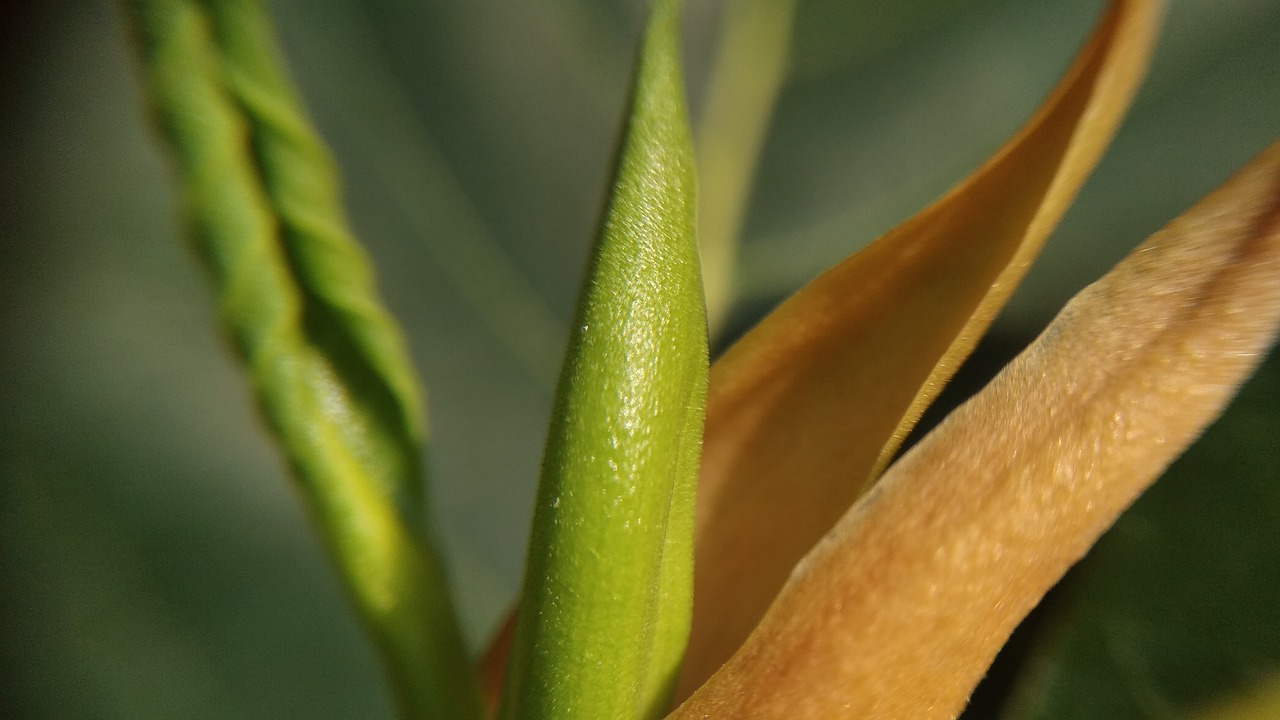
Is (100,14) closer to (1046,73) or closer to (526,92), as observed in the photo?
(526,92)

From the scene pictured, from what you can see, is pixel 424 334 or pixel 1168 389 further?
pixel 424 334

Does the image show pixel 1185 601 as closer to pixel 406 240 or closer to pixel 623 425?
pixel 623 425

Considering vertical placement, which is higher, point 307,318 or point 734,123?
point 307,318

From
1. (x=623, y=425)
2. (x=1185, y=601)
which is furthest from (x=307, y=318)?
(x=1185, y=601)

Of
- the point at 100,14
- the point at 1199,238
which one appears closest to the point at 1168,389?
the point at 1199,238

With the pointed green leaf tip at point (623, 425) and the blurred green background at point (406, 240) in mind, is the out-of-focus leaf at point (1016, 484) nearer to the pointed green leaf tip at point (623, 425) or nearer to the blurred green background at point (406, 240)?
the pointed green leaf tip at point (623, 425)

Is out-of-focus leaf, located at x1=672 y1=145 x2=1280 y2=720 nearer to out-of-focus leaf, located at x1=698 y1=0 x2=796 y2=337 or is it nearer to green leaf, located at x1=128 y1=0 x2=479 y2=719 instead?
green leaf, located at x1=128 y1=0 x2=479 y2=719

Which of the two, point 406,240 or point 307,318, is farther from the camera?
point 406,240
